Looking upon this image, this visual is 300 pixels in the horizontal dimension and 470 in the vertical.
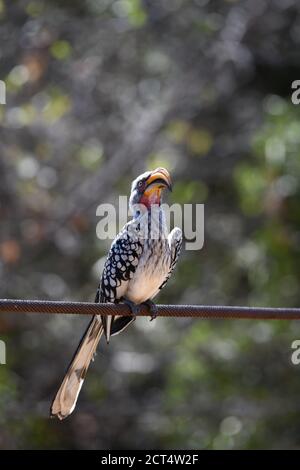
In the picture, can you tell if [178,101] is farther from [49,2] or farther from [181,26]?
[49,2]

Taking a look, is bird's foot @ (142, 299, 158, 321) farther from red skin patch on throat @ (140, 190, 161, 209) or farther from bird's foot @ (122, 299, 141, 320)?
red skin patch on throat @ (140, 190, 161, 209)

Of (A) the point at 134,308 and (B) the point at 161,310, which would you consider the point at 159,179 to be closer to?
(A) the point at 134,308

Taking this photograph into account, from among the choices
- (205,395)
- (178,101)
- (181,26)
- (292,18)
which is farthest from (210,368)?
(292,18)

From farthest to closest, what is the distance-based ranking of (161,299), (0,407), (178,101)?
(161,299) → (178,101) → (0,407)

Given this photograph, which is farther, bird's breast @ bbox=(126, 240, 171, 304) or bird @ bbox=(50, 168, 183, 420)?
bird's breast @ bbox=(126, 240, 171, 304)

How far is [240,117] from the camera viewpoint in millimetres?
10039

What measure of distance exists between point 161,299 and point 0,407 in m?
2.83

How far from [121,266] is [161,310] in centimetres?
97

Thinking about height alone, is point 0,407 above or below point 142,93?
below

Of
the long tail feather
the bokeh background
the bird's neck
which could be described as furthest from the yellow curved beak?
the bokeh background

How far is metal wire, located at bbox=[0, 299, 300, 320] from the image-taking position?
3572 mm

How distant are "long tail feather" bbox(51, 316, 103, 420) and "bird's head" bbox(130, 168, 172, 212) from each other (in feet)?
2.36

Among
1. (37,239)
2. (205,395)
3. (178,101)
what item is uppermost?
(178,101)

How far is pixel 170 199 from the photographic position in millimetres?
8938
